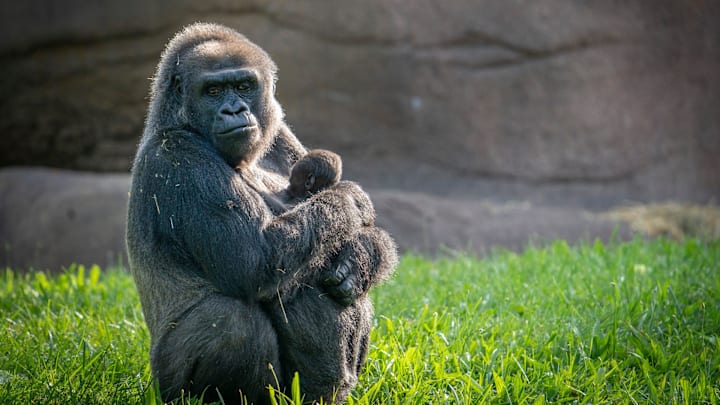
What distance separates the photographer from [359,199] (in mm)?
3984

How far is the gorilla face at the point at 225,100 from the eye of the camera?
3.83 meters

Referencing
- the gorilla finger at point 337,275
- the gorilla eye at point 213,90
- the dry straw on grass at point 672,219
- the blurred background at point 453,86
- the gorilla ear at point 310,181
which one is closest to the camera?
the gorilla finger at point 337,275

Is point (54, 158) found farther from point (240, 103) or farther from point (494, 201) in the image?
point (240, 103)

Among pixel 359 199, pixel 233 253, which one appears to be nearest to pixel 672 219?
pixel 359 199

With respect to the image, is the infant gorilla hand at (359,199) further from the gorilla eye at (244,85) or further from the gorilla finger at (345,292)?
the gorilla eye at (244,85)

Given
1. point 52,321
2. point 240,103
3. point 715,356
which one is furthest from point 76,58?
point 715,356

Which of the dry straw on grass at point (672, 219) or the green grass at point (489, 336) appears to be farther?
the dry straw on grass at point (672, 219)

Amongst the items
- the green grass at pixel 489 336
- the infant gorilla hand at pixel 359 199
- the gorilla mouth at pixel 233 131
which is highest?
the gorilla mouth at pixel 233 131

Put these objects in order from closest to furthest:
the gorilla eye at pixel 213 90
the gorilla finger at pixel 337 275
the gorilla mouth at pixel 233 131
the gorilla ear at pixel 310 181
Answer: the gorilla finger at pixel 337 275
the gorilla mouth at pixel 233 131
the gorilla eye at pixel 213 90
the gorilla ear at pixel 310 181

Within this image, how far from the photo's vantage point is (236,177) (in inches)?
143

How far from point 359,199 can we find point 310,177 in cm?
28

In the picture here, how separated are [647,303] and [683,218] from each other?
4.95 m

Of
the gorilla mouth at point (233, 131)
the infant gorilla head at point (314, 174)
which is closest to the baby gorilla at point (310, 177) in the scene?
the infant gorilla head at point (314, 174)

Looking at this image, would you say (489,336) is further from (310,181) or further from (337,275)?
(310,181)
